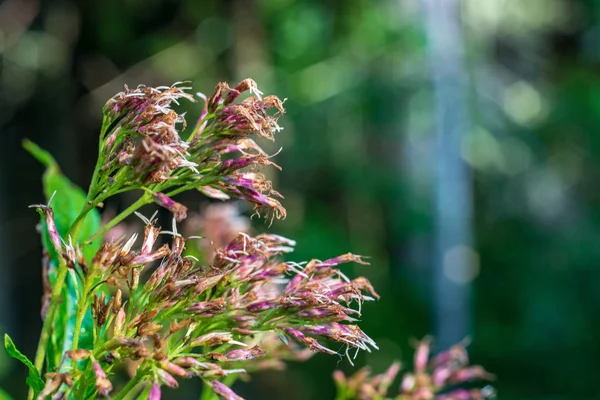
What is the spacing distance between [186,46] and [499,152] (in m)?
2.51

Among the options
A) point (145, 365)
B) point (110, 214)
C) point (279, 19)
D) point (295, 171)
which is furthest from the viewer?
point (295, 171)

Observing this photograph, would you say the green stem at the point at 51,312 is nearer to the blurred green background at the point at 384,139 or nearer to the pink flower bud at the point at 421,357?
the pink flower bud at the point at 421,357

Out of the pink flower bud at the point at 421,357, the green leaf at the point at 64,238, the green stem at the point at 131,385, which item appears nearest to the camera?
the green stem at the point at 131,385

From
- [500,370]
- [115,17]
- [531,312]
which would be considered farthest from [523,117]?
[115,17]

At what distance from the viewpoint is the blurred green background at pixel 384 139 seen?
4246 mm

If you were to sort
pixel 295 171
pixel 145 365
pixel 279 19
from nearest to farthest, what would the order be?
pixel 145 365 < pixel 279 19 < pixel 295 171

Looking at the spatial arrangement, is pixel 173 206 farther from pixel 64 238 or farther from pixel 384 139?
pixel 384 139

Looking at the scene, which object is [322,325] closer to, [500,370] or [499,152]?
[500,370]

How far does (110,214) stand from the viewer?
0.70 meters

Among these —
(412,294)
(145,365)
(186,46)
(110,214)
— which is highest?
(186,46)

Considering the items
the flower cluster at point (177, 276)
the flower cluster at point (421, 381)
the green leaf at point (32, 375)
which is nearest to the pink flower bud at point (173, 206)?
the flower cluster at point (177, 276)

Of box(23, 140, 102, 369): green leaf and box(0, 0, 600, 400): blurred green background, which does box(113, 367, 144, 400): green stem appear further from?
box(0, 0, 600, 400): blurred green background

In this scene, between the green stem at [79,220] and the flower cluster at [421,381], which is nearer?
the green stem at [79,220]

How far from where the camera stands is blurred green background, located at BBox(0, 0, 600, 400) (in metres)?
4.25
